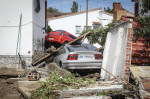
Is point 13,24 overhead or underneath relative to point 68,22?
underneath

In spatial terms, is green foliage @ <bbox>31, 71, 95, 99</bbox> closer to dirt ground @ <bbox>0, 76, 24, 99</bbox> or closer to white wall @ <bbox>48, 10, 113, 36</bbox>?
dirt ground @ <bbox>0, 76, 24, 99</bbox>

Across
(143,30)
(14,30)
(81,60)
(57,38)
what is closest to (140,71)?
(143,30)

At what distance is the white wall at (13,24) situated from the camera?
9.68 m

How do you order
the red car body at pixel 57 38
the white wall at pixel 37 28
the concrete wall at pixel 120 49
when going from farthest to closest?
1. the red car body at pixel 57 38
2. the white wall at pixel 37 28
3. the concrete wall at pixel 120 49

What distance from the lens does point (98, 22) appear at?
A: 26.6 meters

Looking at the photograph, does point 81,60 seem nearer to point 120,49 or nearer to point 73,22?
point 120,49

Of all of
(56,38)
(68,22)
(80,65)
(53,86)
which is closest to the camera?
(53,86)

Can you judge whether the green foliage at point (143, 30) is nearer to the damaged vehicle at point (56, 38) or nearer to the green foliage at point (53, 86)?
the green foliage at point (53, 86)

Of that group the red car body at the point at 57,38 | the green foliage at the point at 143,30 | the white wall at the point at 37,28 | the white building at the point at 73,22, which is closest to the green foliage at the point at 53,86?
the green foliage at the point at 143,30

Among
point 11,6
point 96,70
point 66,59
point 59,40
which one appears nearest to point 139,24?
point 96,70

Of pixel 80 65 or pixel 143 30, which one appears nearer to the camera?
pixel 143 30

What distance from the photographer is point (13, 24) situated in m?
9.72

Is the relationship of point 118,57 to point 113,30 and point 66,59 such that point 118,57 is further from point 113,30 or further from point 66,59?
point 66,59

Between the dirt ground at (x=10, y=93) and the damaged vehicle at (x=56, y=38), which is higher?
the damaged vehicle at (x=56, y=38)
